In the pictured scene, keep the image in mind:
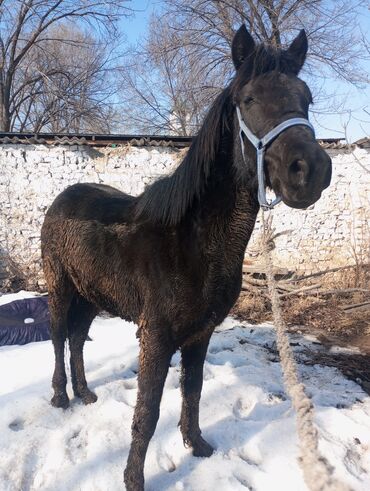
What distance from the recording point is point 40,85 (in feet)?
60.5

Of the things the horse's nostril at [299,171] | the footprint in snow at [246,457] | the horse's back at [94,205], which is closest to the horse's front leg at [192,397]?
the footprint in snow at [246,457]

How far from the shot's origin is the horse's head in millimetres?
1561

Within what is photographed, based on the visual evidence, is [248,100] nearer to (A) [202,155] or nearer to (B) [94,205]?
(A) [202,155]

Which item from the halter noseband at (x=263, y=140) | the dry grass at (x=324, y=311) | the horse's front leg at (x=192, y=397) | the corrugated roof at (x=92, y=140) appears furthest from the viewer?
the corrugated roof at (x=92, y=140)

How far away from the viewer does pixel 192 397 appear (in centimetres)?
276

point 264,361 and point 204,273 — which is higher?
point 204,273

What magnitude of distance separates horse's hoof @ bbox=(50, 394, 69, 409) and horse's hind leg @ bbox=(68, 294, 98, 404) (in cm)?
15

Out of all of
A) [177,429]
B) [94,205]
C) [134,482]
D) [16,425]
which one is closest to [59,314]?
[16,425]

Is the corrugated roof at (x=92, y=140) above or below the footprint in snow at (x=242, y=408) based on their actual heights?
above

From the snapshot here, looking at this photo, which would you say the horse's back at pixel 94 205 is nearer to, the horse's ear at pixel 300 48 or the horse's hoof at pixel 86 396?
the horse's ear at pixel 300 48

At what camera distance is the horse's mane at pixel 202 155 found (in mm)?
1939

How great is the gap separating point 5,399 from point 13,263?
4.73 metres

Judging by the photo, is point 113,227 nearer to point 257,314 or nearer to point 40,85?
point 257,314

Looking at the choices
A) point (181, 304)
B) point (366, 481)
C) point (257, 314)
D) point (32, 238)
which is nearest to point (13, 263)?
point (32, 238)
